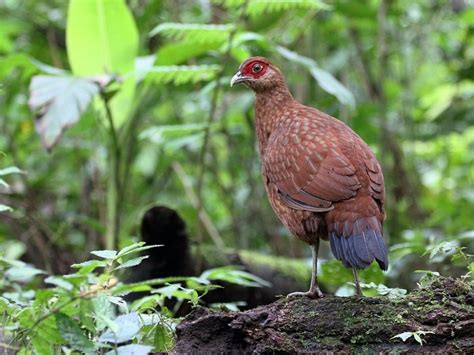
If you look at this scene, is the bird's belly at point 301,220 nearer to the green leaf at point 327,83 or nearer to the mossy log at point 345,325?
the mossy log at point 345,325

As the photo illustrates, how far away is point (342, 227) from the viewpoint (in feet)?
9.89

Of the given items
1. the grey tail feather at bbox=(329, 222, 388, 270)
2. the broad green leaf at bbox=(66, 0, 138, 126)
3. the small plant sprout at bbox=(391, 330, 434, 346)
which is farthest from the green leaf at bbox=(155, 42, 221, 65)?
the small plant sprout at bbox=(391, 330, 434, 346)

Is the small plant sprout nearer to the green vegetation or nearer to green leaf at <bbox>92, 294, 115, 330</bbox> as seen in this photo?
green leaf at <bbox>92, 294, 115, 330</bbox>

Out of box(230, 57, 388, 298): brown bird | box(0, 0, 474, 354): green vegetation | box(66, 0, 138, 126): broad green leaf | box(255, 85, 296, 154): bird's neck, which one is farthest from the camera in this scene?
box(66, 0, 138, 126): broad green leaf

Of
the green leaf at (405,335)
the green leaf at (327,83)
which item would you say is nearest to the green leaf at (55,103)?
the green leaf at (327,83)

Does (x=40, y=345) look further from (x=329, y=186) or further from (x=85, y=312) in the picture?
(x=329, y=186)

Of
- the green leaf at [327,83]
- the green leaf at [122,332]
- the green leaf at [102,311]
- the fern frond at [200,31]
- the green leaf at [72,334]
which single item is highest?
the fern frond at [200,31]

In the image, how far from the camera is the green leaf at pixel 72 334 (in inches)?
74.3

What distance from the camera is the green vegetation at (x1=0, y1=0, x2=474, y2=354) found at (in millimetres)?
4441

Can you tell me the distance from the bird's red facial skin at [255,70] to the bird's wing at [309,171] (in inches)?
24.2

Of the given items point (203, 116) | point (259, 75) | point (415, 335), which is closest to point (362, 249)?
point (415, 335)

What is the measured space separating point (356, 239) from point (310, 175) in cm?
44

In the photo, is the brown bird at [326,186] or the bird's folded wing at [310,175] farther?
the bird's folded wing at [310,175]

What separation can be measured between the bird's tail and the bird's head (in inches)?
45.0
